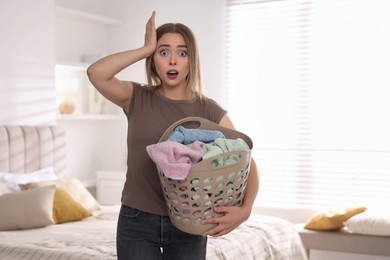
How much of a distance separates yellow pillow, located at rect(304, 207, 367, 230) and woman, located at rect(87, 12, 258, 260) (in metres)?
2.53

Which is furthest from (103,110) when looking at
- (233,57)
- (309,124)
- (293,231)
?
(293,231)

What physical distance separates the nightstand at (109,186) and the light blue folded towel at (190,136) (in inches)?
136

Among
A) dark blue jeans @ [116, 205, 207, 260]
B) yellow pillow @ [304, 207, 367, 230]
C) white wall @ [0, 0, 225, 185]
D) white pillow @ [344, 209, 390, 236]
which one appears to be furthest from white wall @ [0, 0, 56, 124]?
dark blue jeans @ [116, 205, 207, 260]

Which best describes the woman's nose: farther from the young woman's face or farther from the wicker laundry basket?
the wicker laundry basket

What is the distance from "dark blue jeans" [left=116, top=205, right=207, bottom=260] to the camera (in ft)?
6.23

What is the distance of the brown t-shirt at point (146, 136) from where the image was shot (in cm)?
193

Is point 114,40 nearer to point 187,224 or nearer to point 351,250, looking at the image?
point 351,250

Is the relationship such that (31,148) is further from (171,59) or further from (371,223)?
(171,59)

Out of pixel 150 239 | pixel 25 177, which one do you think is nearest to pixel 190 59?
pixel 150 239

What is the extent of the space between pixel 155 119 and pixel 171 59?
185mm

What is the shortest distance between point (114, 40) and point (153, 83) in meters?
3.78

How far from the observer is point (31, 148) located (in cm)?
446

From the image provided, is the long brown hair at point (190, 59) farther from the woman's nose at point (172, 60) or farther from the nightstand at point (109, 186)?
the nightstand at point (109, 186)

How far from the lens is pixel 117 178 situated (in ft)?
17.5
